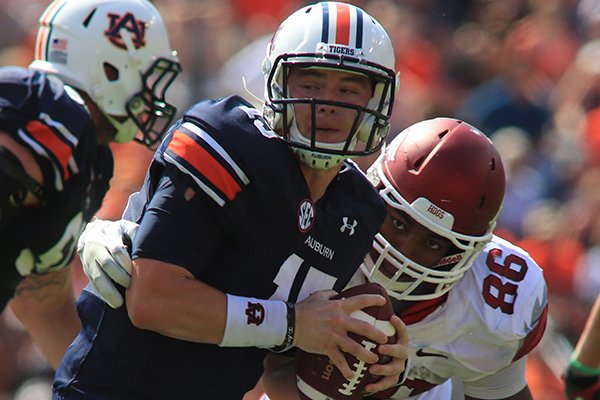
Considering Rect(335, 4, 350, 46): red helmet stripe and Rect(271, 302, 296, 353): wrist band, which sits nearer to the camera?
Rect(271, 302, 296, 353): wrist band

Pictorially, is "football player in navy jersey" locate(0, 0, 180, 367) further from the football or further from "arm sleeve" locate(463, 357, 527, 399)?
"arm sleeve" locate(463, 357, 527, 399)

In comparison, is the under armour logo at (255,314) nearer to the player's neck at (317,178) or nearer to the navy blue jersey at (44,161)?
the player's neck at (317,178)

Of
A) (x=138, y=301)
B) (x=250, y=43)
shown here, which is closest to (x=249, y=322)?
(x=138, y=301)

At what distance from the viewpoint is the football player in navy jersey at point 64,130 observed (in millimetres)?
2596

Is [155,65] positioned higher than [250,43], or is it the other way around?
[155,65]

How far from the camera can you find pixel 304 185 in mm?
2855

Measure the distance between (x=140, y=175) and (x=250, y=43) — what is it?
63.5 inches

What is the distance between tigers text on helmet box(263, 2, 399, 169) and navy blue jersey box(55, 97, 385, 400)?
6cm

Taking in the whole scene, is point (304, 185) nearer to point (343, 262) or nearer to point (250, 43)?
point (343, 262)

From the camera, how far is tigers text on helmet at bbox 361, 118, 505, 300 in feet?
11.2

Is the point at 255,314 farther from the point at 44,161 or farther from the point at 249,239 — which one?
the point at 44,161

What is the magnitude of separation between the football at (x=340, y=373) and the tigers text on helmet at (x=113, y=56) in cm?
169

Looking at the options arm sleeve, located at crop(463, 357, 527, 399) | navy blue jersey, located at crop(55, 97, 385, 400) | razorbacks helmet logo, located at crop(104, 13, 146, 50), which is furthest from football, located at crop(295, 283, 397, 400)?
razorbacks helmet logo, located at crop(104, 13, 146, 50)

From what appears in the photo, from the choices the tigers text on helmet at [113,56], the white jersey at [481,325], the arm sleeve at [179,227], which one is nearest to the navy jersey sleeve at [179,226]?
the arm sleeve at [179,227]
